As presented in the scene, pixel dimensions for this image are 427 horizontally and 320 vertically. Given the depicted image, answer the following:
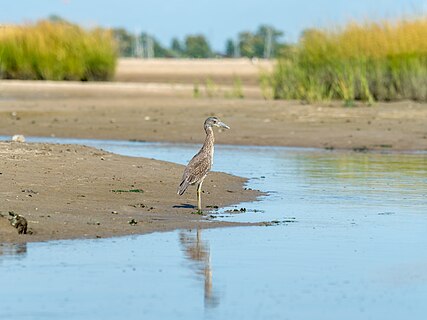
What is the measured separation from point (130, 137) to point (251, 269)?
47.1 feet

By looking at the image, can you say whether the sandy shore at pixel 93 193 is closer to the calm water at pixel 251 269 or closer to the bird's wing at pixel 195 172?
the bird's wing at pixel 195 172

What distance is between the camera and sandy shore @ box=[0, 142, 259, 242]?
35.0 ft

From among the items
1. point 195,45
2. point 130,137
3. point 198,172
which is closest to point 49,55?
point 130,137

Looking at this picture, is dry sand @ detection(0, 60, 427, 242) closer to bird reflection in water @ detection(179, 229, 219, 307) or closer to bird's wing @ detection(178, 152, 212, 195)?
bird's wing @ detection(178, 152, 212, 195)

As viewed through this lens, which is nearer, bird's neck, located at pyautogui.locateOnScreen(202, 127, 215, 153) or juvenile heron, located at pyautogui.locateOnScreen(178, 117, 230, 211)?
juvenile heron, located at pyautogui.locateOnScreen(178, 117, 230, 211)

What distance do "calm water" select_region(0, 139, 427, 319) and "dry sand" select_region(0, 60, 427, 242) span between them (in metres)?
0.72

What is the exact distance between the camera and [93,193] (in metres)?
13.0

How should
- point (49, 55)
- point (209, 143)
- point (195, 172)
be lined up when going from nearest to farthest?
1. point (195, 172)
2. point (209, 143)
3. point (49, 55)

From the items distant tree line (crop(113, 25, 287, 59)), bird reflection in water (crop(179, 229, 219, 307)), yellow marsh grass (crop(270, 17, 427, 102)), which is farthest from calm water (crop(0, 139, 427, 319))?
distant tree line (crop(113, 25, 287, 59))

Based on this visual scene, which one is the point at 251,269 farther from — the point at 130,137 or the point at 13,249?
the point at 130,137

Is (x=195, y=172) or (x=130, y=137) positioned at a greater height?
(x=195, y=172)

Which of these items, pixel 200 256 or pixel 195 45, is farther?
pixel 195 45

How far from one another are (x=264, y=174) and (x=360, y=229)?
538 cm

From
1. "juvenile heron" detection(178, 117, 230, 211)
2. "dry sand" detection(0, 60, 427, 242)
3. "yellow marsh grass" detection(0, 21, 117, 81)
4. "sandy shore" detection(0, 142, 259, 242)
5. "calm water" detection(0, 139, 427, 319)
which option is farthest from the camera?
"yellow marsh grass" detection(0, 21, 117, 81)
